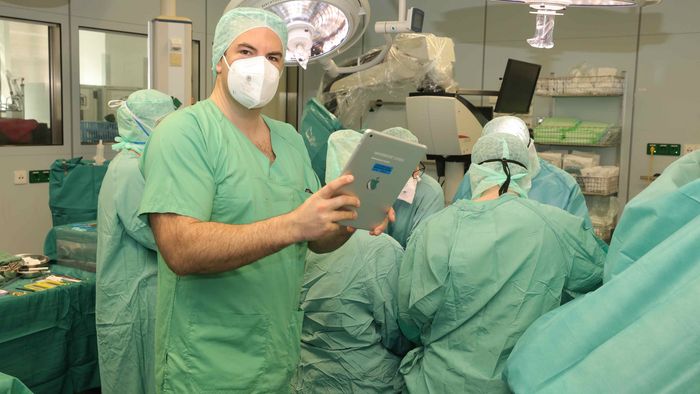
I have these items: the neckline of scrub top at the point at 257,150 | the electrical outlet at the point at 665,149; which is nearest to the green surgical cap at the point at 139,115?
the neckline of scrub top at the point at 257,150

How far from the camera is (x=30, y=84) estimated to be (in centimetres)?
452

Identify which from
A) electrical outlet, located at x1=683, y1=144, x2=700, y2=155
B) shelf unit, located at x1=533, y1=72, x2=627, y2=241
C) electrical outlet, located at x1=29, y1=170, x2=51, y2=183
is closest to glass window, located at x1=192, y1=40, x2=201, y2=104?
electrical outlet, located at x1=29, y1=170, x2=51, y2=183

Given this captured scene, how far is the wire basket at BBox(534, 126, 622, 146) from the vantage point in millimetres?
4207

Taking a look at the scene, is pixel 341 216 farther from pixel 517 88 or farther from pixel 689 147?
pixel 689 147

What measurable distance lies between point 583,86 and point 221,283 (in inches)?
135

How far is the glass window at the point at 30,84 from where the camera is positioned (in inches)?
172

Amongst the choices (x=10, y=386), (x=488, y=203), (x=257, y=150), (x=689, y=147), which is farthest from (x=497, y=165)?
(x=689, y=147)

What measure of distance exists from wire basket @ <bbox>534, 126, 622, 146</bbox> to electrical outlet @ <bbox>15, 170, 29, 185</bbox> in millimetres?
3580

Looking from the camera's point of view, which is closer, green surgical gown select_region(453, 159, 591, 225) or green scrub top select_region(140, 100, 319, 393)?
green scrub top select_region(140, 100, 319, 393)

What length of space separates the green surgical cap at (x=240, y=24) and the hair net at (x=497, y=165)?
887 mm

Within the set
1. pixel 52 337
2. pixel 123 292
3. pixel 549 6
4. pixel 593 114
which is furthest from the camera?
pixel 593 114

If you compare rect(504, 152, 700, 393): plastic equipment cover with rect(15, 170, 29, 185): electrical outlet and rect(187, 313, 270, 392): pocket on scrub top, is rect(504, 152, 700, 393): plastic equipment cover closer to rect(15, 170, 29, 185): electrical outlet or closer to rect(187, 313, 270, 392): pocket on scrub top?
rect(187, 313, 270, 392): pocket on scrub top

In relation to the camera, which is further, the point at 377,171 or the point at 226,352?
the point at 226,352

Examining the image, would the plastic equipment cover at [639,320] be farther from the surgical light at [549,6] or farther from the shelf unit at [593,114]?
the shelf unit at [593,114]
